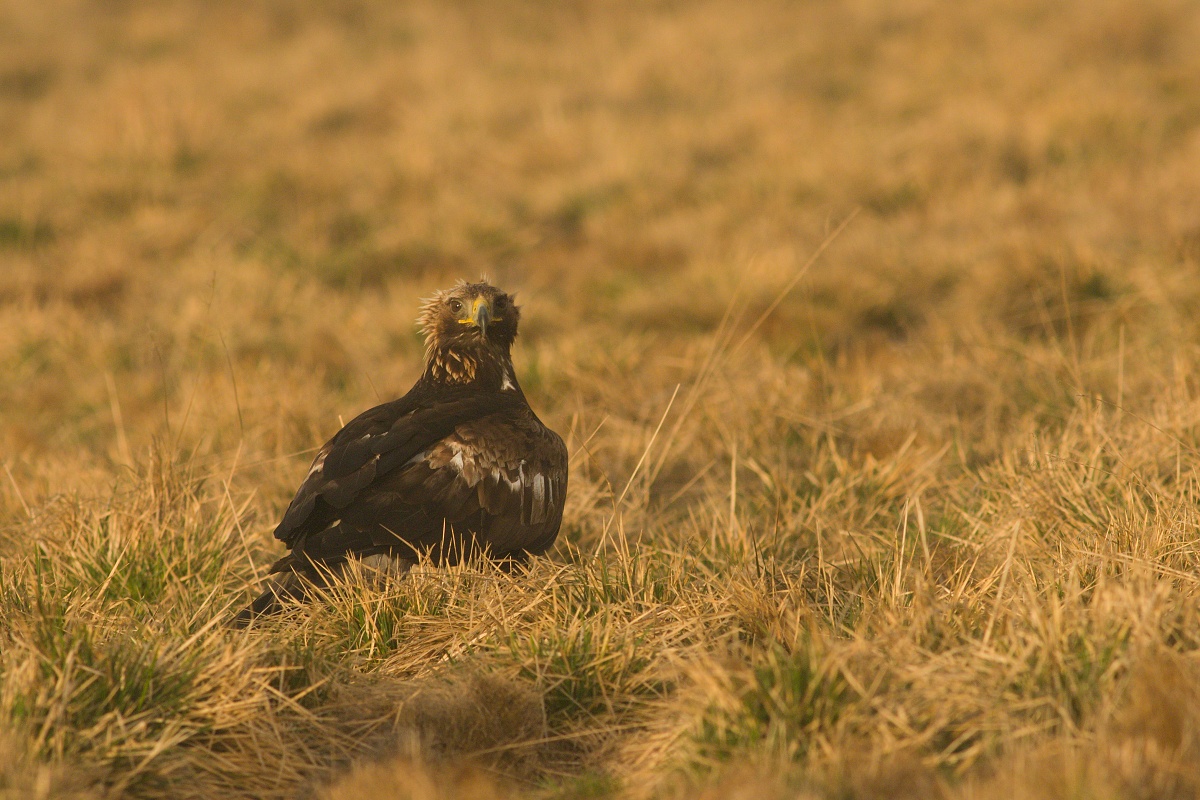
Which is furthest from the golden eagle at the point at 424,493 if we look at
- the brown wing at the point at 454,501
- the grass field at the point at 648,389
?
the grass field at the point at 648,389

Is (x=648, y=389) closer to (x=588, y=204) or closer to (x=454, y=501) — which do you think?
(x=454, y=501)

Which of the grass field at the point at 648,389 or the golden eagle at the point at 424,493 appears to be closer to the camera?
the grass field at the point at 648,389

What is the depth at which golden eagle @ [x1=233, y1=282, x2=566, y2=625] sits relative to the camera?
408 centimetres

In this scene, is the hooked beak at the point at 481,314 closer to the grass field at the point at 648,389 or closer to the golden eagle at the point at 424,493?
the golden eagle at the point at 424,493

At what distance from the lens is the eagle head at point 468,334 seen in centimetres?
488

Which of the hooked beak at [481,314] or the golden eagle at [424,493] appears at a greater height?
the hooked beak at [481,314]

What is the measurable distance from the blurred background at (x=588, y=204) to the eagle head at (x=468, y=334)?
0.98 meters

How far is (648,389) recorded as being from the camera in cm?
646

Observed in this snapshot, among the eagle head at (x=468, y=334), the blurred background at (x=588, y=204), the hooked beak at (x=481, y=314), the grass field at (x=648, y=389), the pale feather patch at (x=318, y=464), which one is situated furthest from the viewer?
the blurred background at (x=588, y=204)

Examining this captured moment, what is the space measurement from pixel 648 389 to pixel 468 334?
5.70 feet

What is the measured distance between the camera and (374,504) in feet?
13.5

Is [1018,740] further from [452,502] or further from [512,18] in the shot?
[512,18]

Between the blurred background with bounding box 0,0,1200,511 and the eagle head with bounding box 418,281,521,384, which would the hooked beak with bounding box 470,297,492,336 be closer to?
the eagle head with bounding box 418,281,521,384

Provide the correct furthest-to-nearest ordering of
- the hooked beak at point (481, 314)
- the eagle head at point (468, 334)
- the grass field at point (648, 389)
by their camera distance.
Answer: the eagle head at point (468, 334) < the hooked beak at point (481, 314) < the grass field at point (648, 389)
